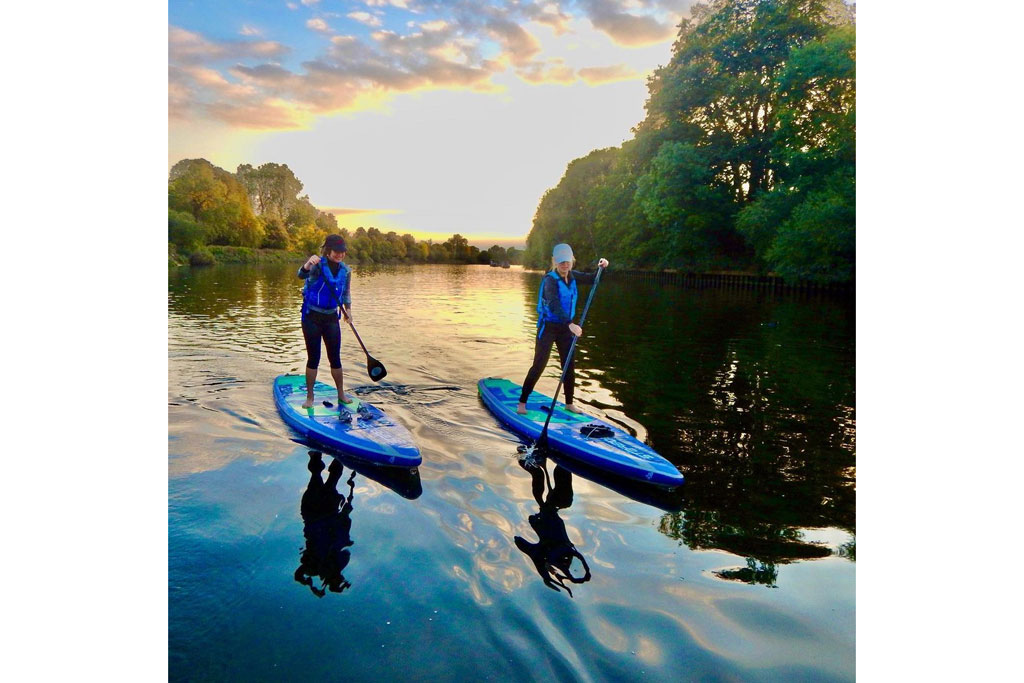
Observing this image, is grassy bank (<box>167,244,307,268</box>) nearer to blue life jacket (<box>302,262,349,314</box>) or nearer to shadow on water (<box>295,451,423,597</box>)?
blue life jacket (<box>302,262,349,314</box>)

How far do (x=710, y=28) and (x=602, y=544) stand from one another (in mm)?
38496

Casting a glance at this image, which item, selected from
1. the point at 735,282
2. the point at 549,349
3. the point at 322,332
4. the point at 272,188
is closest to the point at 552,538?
the point at 549,349

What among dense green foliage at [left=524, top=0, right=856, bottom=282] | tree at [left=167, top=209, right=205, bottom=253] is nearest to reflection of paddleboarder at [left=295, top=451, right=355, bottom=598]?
dense green foliage at [left=524, top=0, right=856, bottom=282]

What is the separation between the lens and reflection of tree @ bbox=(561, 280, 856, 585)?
5.52 meters

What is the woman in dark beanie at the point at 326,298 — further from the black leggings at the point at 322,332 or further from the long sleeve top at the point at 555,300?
the long sleeve top at the point at 555,300

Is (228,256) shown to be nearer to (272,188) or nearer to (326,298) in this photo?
(272,188)

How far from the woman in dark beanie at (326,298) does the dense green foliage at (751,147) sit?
80.4 ft

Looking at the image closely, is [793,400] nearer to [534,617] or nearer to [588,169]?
[534,617]

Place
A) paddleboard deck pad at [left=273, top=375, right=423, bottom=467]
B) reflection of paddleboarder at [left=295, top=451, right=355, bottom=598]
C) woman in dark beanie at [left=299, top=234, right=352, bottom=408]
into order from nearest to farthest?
reflection of paddleboarder at [left=295, top=451, right=355, bottom=598] → paddleboard deck pad at [left=273, top=375, right=423, bottom=467] → woman in dark beanie at [left=299, top=234, right=352, bottom=408]

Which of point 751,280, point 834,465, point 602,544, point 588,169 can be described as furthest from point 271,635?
point 588,169

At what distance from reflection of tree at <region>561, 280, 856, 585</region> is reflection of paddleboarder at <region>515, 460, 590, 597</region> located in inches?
37.6

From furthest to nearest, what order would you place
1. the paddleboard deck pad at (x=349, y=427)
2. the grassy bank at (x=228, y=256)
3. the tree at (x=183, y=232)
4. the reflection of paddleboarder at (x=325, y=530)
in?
the tree at (x=183, y=232) → the grassy bank at (x=228, y=256) → the paddleboard deck pad at (x=349, y=427) → the reflection of paddleboarder at (x=325, y=530)

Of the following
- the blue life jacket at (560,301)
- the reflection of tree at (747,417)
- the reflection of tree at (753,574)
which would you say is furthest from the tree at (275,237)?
the reflection of tree at (753,574)

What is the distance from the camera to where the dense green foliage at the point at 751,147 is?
89.3 feet
